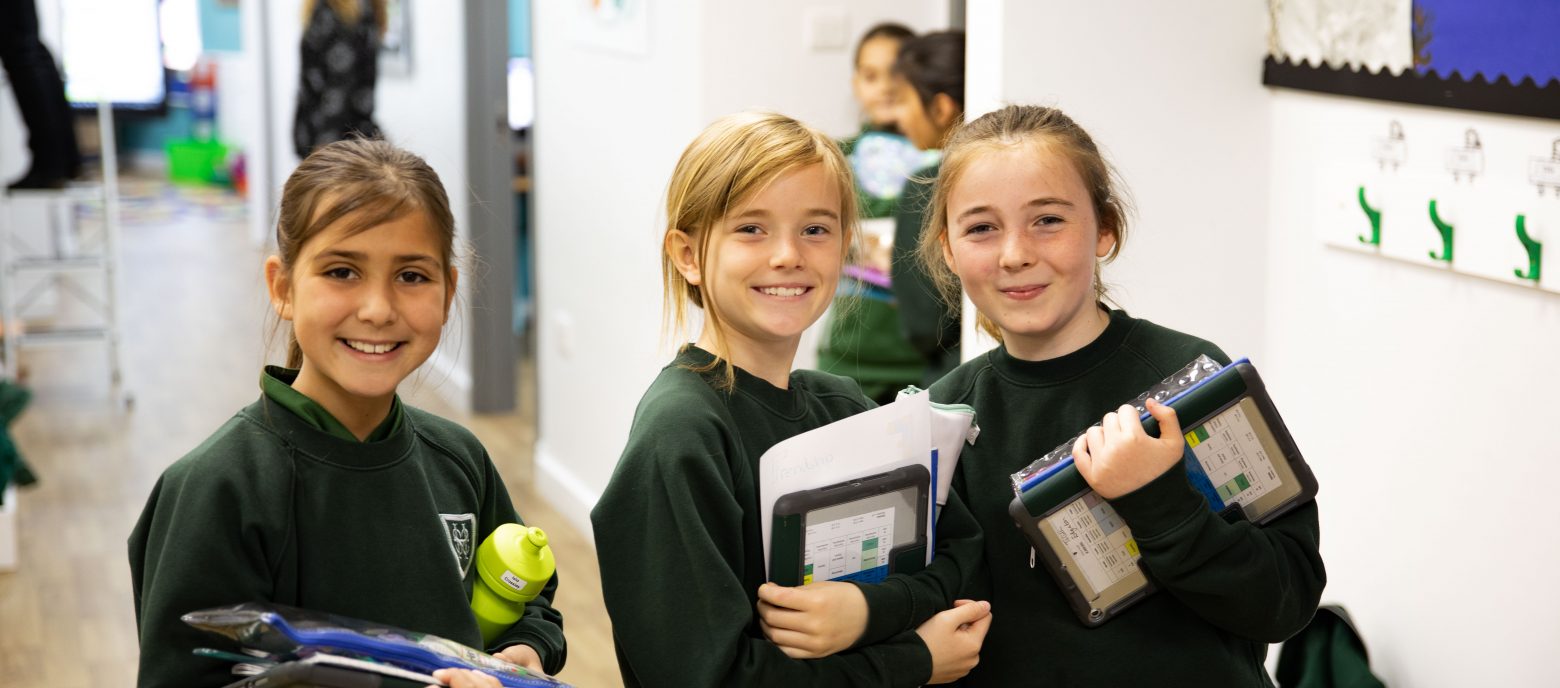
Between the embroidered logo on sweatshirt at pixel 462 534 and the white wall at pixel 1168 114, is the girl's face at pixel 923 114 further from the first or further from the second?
the embroidered logo on sweatshirt at pixel 462 534

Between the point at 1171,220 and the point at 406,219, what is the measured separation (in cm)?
151

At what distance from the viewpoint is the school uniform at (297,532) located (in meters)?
1.19

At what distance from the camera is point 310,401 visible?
129cm

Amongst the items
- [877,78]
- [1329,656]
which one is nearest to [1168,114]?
[1329,656]

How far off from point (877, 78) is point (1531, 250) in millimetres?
1614

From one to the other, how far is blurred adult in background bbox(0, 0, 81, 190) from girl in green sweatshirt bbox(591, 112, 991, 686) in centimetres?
458

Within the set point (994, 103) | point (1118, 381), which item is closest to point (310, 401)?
point (1118, 381)

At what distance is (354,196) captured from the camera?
1309 millimetres

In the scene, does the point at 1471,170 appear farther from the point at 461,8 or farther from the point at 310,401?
the point at 461,8

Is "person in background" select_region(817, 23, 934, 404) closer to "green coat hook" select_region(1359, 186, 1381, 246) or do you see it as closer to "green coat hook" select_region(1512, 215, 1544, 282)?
"green coat hook" select_region(1359, 186, 1381, 246)

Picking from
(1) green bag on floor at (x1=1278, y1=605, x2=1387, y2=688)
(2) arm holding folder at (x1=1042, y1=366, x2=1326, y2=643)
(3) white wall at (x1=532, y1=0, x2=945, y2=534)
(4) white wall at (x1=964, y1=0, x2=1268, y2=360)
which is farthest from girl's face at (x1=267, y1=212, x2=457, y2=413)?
(3) white wall at (x1=532, y1=0, x2=945, y2=534)

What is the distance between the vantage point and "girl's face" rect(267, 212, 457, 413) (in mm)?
1298

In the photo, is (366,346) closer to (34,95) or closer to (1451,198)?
(1451,198)

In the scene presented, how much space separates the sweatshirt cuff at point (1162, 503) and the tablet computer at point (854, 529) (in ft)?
0.60
